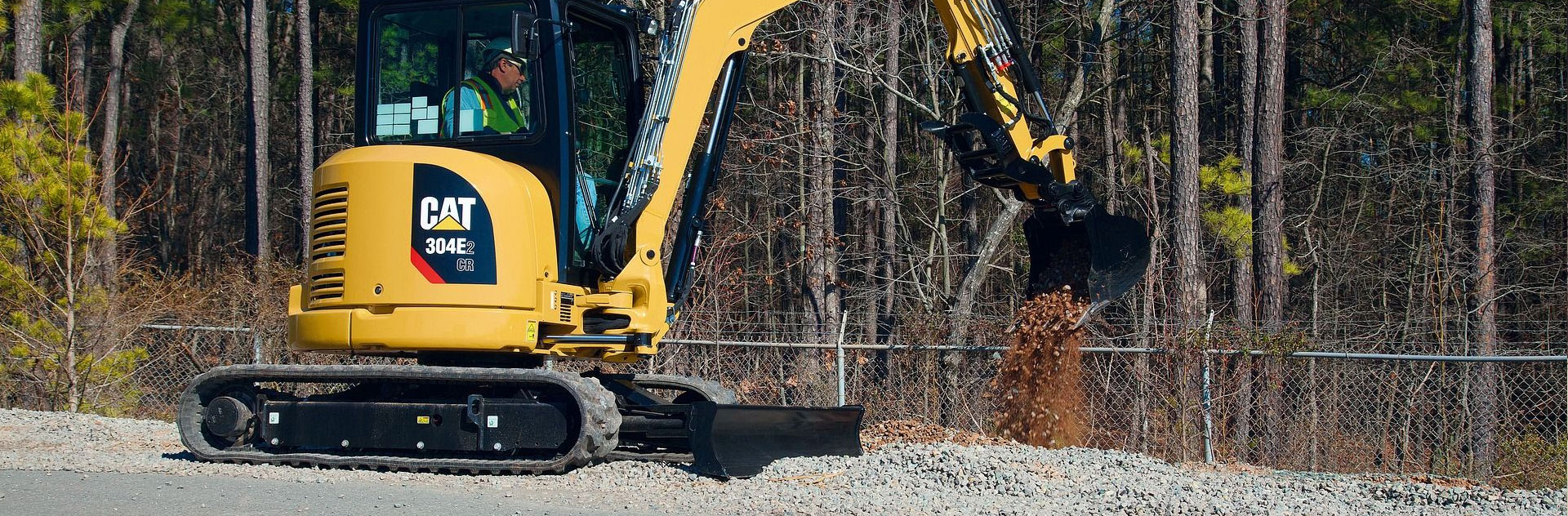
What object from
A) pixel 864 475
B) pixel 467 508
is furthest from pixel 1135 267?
pixel 467 508

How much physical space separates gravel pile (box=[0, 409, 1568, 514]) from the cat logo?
144 centimetres

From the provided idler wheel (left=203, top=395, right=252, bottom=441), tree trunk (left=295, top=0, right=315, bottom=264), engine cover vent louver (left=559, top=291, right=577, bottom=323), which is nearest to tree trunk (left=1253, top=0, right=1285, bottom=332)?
engine cover vent louver (left=559, top=291, right=577, bottom=323)

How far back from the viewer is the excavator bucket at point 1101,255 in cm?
877

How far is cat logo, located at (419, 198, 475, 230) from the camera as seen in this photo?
287 inches

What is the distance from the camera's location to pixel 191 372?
13.1 m

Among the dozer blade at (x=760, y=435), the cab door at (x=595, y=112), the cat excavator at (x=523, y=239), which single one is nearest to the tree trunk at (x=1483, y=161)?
the cat excavator at (x=523, y=239)

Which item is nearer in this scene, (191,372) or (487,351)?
(487,351)

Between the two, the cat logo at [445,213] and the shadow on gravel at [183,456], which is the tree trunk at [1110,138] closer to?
the cat logo at [445,213]

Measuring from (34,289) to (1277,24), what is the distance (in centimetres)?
1383

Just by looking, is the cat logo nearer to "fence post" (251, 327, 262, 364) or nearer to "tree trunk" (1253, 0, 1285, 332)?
"fence post" (251, 327, 262, 364)

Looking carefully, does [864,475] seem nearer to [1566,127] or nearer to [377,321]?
[377,321]

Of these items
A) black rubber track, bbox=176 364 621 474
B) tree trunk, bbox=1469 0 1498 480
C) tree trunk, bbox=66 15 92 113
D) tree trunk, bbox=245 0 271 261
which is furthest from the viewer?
tree trunk, bbox=245 0 271 261

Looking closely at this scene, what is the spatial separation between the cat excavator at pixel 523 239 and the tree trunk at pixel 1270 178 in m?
8.47

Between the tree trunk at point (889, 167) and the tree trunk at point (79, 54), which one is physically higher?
the tree trunk at point (79, 54)
